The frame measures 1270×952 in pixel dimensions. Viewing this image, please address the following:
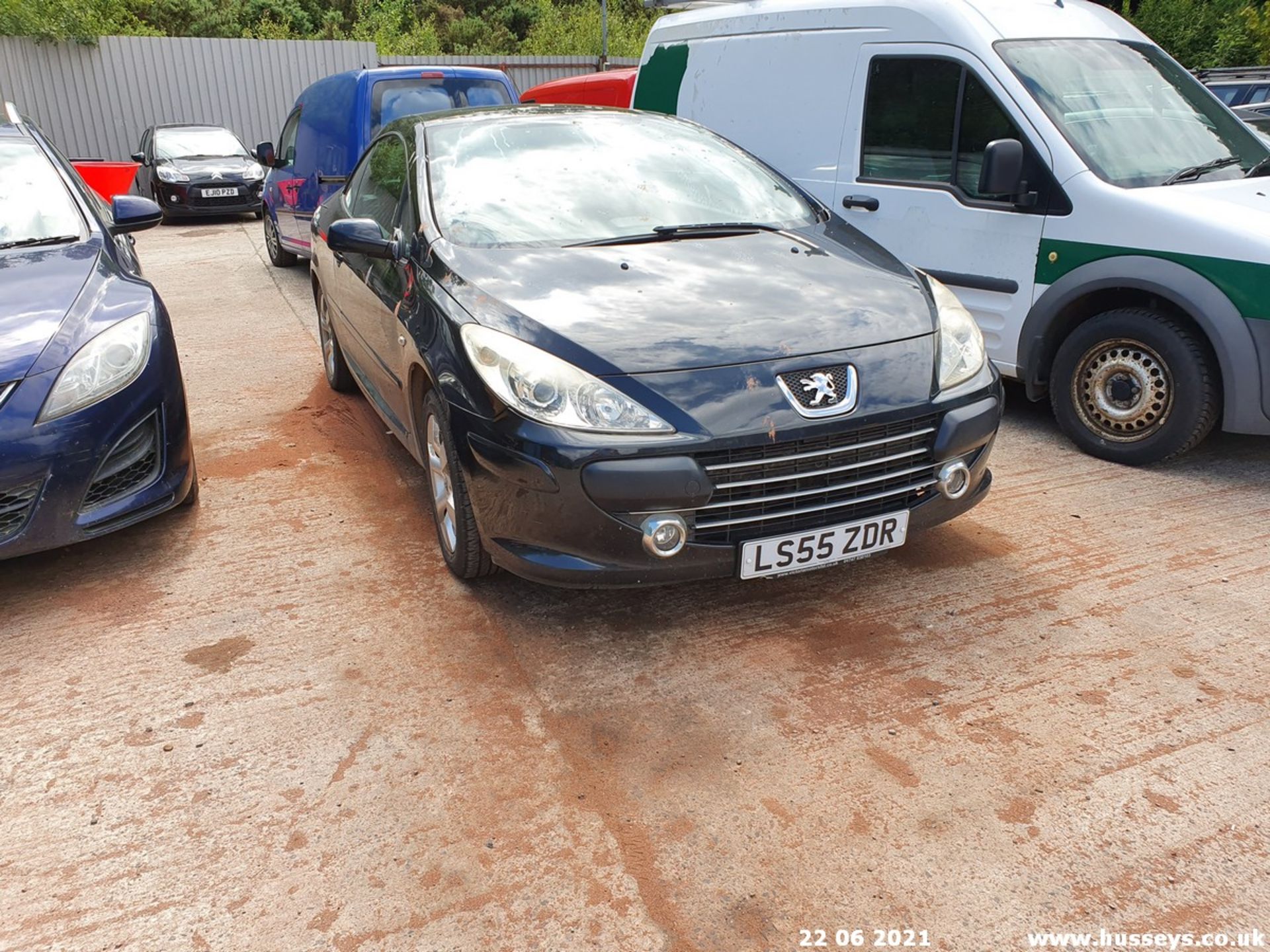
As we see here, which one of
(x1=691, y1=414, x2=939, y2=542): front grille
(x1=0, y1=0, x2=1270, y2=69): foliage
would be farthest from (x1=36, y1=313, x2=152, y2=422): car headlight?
(x1=0, y1=0, x2=1270, y2=69): foliage

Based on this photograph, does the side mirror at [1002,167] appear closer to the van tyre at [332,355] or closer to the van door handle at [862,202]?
the van door handle at [862,202]

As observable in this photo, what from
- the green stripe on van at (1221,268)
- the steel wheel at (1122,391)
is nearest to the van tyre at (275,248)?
the green stripe on van at (1221,268)

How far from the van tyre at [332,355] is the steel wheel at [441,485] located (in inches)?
Answer: 82.4

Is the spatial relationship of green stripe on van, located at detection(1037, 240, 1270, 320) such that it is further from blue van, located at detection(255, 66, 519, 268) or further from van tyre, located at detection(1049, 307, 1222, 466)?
blue van, located at detection(255, 66, 519, 268)

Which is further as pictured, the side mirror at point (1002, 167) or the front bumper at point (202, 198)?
the front bumper at point (202, 198)

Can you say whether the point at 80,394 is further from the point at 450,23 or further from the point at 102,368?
the point at 450,23

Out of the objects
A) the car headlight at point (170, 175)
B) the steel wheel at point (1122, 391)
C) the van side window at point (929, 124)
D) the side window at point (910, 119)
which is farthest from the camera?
the car headlight at point (170, 175)

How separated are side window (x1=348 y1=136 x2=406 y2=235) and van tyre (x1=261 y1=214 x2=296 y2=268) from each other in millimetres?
5164

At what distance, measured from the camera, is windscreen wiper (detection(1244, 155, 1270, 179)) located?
466cm

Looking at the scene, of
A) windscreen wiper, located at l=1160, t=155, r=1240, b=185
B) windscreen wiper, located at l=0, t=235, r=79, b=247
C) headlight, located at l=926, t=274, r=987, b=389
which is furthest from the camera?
windscreen wiper, located at l=1160, t=155, r=1240, b=185

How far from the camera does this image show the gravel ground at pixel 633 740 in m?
2.13

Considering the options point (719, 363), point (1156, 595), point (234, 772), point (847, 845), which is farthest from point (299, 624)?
point (1156, 595)

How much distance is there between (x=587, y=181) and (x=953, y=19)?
2.25m

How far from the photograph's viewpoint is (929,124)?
16.7 ft
